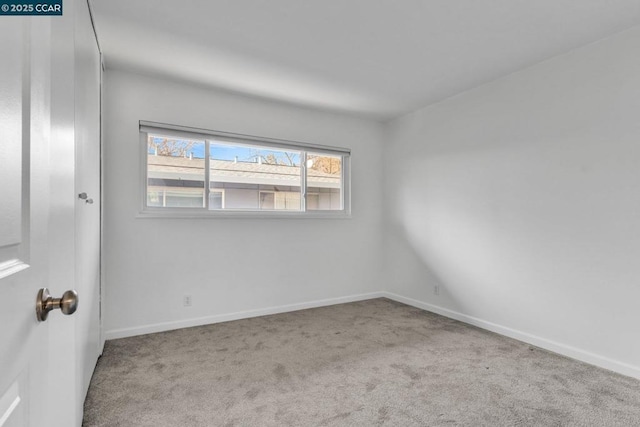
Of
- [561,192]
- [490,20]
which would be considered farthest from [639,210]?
[490,20]

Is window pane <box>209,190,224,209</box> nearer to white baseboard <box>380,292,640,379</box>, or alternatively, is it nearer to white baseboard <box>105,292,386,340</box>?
white baseboard <box>105,292,386,340</box>

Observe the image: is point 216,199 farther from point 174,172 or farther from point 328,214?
point 328,214

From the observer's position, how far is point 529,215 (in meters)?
2.94

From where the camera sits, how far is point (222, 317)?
11.4ft

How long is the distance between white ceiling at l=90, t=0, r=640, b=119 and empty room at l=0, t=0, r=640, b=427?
0.02 metres

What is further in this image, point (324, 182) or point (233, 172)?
point (324, 182)

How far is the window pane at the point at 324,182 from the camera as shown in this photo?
13.8 feet

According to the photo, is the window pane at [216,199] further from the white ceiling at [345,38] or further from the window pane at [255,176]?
the white ceiling at [345,38]

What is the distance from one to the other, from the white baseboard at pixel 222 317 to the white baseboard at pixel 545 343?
0.92 m

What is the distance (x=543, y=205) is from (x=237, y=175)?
2997mm

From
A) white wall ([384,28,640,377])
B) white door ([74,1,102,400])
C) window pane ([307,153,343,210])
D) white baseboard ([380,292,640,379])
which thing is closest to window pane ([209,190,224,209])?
window pane ([307,153,343,210])

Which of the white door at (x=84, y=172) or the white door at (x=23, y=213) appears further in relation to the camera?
the white door at (x=84, y=172)

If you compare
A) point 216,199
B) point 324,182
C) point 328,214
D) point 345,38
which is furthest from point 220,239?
point 345,38

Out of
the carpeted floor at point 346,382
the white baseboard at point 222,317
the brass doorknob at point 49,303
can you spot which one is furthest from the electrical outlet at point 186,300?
the brass doorknob at point 49,303
